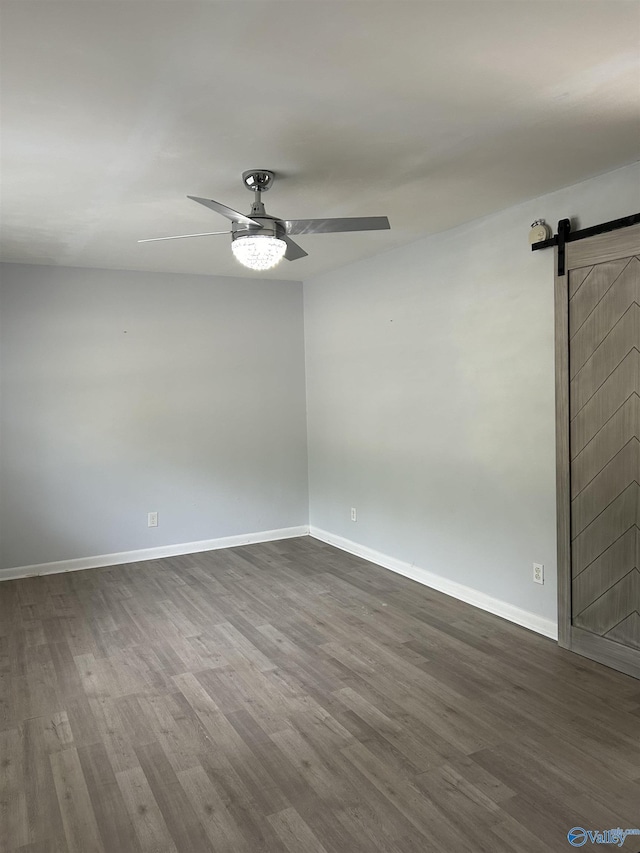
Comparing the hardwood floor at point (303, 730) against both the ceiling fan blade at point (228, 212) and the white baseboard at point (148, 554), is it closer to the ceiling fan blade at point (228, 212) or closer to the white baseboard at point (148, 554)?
the white baseboard at point (148, 554)

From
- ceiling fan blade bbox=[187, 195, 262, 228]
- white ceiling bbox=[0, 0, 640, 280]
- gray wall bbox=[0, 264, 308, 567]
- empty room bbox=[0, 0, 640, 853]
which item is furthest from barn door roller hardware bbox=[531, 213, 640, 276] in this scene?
gray wall bbox=[0, 264, 308, 567]

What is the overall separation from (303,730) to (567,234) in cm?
277

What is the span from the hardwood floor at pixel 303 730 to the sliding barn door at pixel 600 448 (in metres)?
0.23

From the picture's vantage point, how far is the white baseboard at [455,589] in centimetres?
367

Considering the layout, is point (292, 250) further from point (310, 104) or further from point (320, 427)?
point (320, 427)

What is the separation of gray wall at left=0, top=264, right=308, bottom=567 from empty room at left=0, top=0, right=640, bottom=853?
0.03 m

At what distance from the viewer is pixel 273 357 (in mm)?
6027

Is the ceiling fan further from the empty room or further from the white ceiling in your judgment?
the white ceiling

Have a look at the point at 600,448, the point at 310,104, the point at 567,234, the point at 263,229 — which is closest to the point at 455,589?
the point at 600,448

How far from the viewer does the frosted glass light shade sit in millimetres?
2791

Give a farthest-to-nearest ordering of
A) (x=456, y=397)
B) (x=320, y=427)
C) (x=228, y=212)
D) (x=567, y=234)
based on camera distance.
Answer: (x=320, y=427) → (x=456, y=397) → (x=567, y=234) → (x=228, y=212)

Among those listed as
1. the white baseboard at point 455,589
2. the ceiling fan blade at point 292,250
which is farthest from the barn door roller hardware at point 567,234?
the white baseboard at point 455,589

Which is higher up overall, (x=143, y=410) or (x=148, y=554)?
(x=143, y=410)

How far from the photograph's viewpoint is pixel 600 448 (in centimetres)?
324
